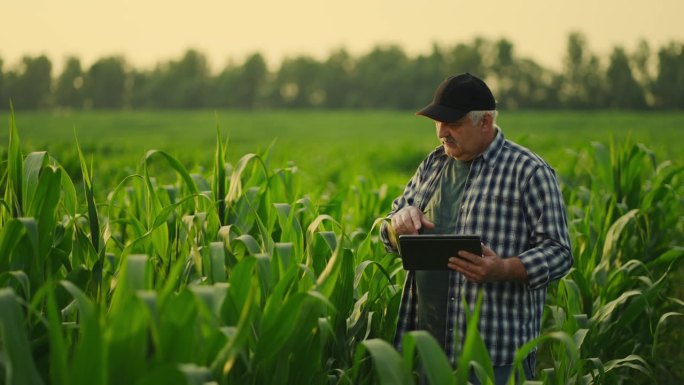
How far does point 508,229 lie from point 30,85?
70866 millimetres

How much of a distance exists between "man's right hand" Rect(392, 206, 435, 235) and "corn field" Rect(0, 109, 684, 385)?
17cm

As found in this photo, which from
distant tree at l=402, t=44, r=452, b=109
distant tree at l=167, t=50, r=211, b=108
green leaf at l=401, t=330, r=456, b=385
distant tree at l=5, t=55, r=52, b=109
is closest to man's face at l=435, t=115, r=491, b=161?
green leaf at l=401, t=330, r=456, b=385

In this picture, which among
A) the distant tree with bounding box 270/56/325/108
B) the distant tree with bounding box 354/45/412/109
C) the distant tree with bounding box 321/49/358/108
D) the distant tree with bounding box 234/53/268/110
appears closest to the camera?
the distant tree with bounding box 354/45/412/109

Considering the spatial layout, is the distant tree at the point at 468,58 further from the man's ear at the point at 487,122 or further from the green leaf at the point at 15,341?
the green leaf at the point at 15,341

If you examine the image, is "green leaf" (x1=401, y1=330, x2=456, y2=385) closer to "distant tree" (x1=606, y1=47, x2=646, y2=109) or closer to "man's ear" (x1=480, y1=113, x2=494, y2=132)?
"man's ear" (x1=480, y1=113, x2=494, y2=132)

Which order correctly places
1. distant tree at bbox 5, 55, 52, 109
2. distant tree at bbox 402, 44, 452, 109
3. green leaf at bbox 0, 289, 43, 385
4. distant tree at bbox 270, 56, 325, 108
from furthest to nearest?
distant tree at bbox 270, 56, 325, 108, distant tree at bbox 402, 44, 452, 109, distant tree at bbox 5, 55, 52, 109, green leaf at bbox 0, 289, 43, 385

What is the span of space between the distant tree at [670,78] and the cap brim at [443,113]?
2882 inches

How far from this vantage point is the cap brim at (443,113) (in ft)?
9.64

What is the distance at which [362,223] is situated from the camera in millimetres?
5324

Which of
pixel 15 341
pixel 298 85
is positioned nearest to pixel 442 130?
pixel 15 341

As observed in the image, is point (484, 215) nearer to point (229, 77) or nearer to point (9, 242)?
point (9, 242)

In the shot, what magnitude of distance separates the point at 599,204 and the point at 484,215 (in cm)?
270

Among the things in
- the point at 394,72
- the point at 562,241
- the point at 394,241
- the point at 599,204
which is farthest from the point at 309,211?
the point at 394,72

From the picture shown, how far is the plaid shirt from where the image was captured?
2.96 metres
